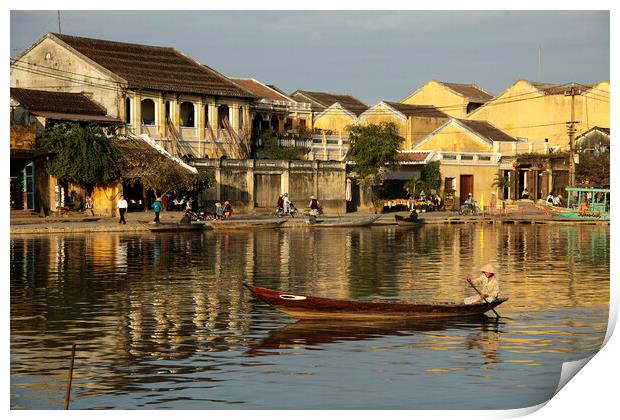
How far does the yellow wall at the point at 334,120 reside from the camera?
194ft

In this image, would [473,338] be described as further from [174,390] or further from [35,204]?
[35,204]

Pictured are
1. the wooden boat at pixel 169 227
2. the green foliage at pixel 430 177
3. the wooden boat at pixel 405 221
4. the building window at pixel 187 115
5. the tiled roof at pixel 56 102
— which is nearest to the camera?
the wooden boat at pixel 169 227

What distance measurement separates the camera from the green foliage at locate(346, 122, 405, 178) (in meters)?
49.3

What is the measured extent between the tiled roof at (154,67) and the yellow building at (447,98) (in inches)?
727

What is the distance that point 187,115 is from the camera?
47.9m

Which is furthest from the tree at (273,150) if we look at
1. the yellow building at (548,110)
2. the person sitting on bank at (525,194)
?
the yellow building at (548,110)

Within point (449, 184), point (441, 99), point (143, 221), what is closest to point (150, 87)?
point (143, 221)

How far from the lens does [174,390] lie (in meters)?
13.0

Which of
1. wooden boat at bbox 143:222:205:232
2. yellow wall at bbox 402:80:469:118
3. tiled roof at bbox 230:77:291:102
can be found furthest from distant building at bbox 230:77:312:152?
wooden boat at bbox 143:222:205:232

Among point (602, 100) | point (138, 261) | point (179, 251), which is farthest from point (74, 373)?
point (602, 100)

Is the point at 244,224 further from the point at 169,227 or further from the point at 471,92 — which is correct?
the point at 471,92

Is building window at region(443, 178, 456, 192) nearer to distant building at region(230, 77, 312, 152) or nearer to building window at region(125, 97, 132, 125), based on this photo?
distant building at region(230, 77, 312, 152)

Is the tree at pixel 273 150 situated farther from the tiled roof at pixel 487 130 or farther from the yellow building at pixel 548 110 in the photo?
the yellow building at pixel 548 110

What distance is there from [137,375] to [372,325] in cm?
435
